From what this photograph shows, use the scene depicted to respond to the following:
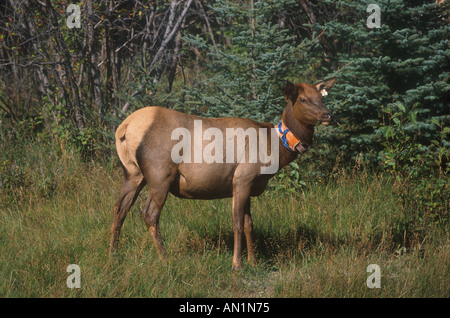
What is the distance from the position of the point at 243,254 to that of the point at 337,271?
1076 millimetres

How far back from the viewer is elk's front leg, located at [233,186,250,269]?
15.1ft

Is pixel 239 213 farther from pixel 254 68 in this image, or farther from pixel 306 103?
pixel 254 68

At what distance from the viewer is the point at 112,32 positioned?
8.72 metres

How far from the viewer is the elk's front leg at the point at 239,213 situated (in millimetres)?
4594

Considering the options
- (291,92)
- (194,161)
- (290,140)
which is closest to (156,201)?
(194,161)

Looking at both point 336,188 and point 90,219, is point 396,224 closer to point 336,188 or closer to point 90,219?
point 336,188

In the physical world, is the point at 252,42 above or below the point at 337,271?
above

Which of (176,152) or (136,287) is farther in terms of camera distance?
(176,152)

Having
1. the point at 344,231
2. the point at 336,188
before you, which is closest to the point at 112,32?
the point at 336,188

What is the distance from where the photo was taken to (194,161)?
4.51 m

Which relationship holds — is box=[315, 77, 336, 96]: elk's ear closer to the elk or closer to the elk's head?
the elk
